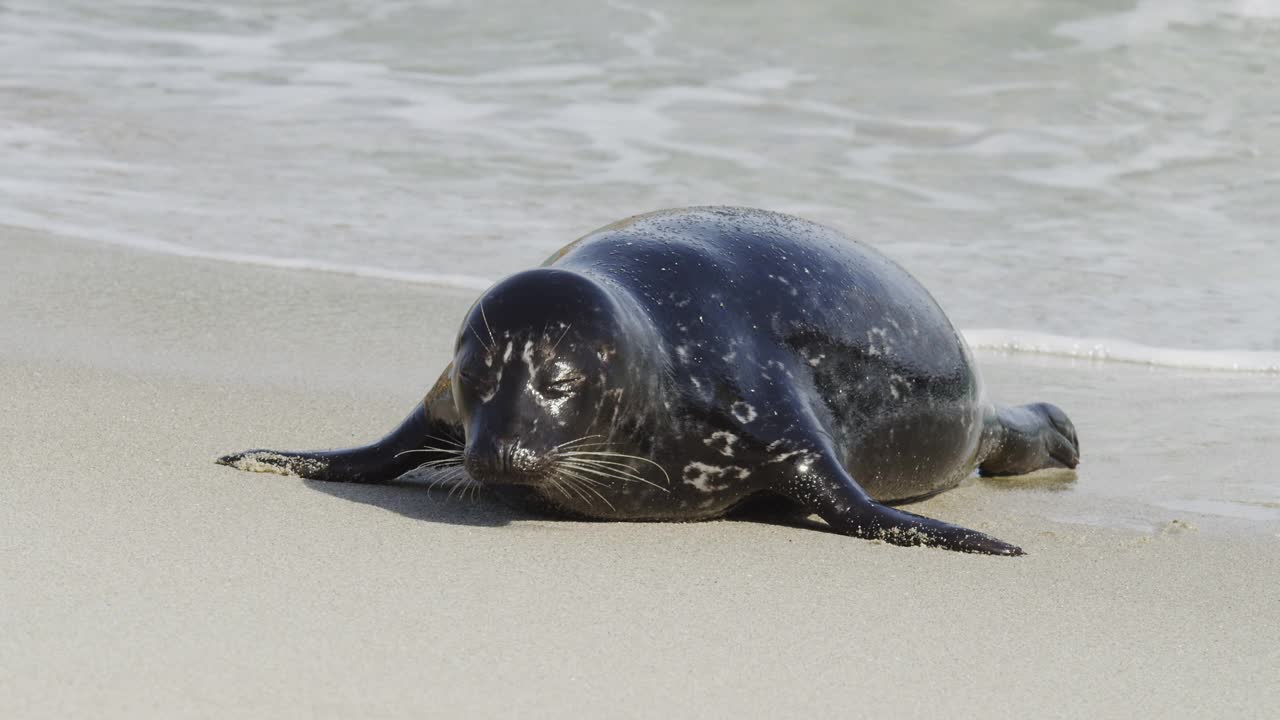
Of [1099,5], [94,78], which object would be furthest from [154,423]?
[1099,5]

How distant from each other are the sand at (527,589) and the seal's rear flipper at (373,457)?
100 mm

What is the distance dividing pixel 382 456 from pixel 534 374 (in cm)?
85

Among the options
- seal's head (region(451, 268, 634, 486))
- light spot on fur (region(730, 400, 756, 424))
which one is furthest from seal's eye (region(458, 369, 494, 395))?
light spot on fur (region(730, 400, 756, 424))

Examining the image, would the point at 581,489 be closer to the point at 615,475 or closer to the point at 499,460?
the point at 615,475

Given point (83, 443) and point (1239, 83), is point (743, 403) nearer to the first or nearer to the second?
point (83, 443)

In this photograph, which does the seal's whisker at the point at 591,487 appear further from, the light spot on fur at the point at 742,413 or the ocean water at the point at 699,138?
the ocean water at the point at 699,138

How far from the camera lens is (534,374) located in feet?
14.0

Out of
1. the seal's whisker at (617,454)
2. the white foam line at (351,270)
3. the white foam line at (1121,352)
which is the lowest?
the white foam line at (351,270)

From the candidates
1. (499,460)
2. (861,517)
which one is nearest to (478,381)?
(499,460)

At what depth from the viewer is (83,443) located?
4.81 meters

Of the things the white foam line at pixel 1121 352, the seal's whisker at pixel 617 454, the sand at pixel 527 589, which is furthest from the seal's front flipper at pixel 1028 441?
the white foam line at pixel 1121 352

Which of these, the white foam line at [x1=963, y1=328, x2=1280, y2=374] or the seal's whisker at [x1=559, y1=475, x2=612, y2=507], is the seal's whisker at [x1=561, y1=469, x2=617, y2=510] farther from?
the white foam line at [x1=963, y1=328, x2=1280, y2=374]

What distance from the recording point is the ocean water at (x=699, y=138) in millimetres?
9195

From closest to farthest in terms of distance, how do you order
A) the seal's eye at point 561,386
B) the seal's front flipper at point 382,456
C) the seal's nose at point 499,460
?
the seal's nose at point 499,460 → the seal's eye at point 561,386 → the seal's front flipper at point 382,456
